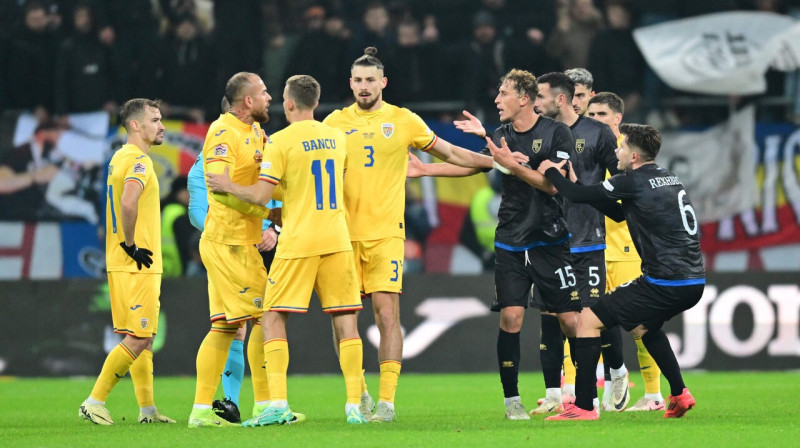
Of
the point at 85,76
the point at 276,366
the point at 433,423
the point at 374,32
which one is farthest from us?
the point at 374,32

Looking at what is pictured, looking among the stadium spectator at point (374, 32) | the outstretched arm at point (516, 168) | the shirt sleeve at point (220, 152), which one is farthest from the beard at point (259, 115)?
the stadium spectator at point (374, 32)

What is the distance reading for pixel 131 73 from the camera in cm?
1616

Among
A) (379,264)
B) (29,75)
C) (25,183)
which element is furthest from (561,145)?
(29,75)

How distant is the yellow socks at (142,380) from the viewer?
336 inches

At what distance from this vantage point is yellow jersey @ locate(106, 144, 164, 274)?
28.0 ft

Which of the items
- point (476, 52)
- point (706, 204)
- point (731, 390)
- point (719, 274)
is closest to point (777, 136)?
point (706, 204)

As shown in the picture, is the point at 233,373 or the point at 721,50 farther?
the point at 721,50

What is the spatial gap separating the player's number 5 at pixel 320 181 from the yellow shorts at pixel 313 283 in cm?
34

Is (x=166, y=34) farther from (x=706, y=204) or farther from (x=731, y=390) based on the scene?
(x=731, y=390)

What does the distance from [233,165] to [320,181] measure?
68 cm

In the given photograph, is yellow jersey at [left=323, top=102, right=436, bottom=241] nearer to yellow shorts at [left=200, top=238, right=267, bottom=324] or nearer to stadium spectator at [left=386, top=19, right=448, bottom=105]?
yellow shorts at [left=200, top=238, right=267, bottom=324]

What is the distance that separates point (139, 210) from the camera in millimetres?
8602

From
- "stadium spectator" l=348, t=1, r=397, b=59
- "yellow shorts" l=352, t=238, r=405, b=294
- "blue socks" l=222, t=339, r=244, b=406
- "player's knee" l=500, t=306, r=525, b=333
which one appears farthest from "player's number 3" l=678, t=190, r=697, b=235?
"stadium spectator" l=348, t=1, r=397, b=59

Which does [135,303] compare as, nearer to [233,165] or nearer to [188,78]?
[233,165]
